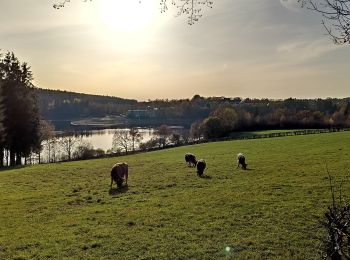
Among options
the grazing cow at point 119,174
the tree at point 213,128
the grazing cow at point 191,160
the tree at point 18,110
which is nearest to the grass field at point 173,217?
the grazing cow at point 119,174

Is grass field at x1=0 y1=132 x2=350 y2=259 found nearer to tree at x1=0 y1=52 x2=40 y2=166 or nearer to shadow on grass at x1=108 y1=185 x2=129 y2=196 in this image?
shadow on grass at x1=108 y1=185 x2=129 y2=196

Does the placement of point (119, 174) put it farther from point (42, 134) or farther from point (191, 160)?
point (42, 134)

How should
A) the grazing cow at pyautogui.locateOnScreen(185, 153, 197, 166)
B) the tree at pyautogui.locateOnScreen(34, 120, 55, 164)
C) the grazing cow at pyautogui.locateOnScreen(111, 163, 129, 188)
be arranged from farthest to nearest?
the tree at pyautogui.locateOnScreen(34, 120, 55, 164)
the grazing cow at pyautogui.locateOnScreen(185, 153, 197, 166)
the grazing cow at pyautogui.locateOnScreen(111, 163, 129, 188)

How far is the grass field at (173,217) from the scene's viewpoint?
11.5 metres

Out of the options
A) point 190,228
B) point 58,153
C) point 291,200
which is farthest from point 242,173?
point 58,153

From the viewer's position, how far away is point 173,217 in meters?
15.3

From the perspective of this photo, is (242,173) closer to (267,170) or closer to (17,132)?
(267,170)

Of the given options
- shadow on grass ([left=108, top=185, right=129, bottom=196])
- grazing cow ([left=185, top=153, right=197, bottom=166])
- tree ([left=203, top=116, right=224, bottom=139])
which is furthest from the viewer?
tree ([left=203, top=116, right=224, bottom=139])

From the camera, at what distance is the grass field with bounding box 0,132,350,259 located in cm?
1150

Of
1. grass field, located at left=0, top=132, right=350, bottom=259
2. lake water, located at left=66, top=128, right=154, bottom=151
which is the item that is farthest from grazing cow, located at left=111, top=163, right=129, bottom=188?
lake water, located at left=66, top=128, right=154, bottom=151

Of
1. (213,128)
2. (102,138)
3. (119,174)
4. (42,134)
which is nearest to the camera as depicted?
(119,174)

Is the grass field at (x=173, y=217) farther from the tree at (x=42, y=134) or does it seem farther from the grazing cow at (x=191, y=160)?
the tree at (x=42, y=134)

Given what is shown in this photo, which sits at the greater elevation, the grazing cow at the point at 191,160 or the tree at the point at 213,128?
the tree at the point at 213,128

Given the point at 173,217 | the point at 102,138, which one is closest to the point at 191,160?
the point at 173,217
